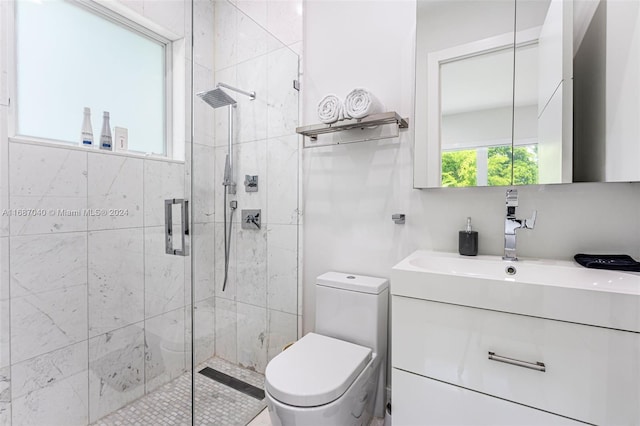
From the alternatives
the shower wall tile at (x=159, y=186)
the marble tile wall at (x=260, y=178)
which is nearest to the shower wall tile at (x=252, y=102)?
the marble tile wall at (x=260, y=178)

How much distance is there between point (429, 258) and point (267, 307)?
954 mm

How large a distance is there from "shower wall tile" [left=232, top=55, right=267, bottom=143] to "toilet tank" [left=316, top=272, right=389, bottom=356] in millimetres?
859

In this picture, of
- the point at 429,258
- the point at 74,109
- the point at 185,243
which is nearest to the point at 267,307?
the point at 185,243

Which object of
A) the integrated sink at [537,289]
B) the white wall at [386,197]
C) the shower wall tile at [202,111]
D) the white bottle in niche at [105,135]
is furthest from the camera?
the white bottle in niche at [105,135]

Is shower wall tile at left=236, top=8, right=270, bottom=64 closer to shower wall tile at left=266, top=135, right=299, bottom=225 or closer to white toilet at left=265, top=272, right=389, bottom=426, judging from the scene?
shower wall tile at left=266, top=135, right=299, bottom=225

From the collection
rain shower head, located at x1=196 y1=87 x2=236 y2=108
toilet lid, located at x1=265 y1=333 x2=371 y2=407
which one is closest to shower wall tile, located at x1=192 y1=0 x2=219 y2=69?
rain shower head, located at x1=196 y1=87 x2=236 y2=108

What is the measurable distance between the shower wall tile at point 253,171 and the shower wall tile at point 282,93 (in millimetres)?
140

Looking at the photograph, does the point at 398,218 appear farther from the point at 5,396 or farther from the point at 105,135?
the point at 5,396

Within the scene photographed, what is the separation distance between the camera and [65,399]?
1440 mm

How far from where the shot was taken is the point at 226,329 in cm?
148

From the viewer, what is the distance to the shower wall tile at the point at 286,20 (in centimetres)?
181

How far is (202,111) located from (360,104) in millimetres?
734

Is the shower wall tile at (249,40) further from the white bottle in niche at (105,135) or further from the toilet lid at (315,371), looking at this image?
the toilet lid at (315,371)

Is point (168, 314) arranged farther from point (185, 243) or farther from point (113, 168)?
point (113, 168)
